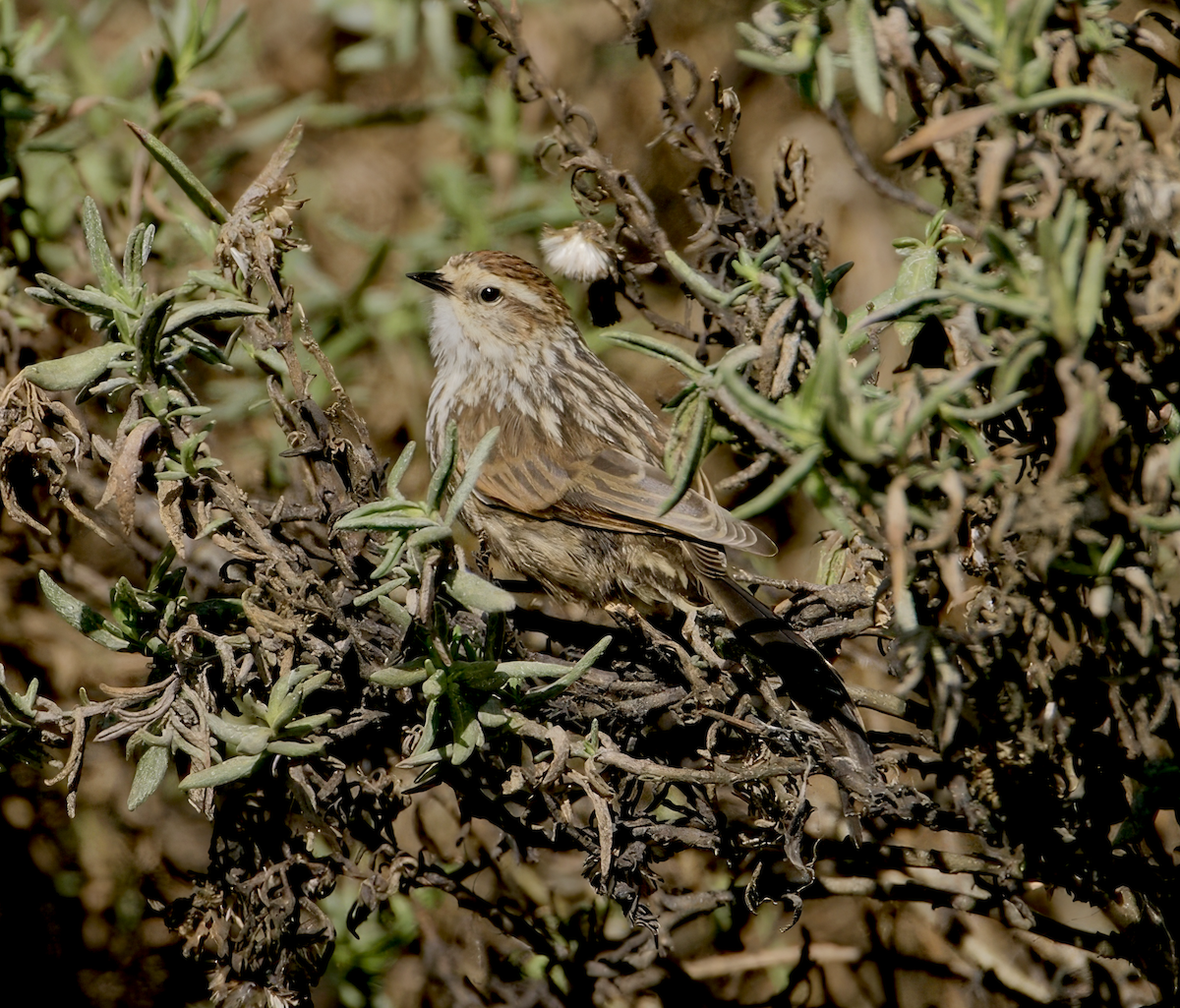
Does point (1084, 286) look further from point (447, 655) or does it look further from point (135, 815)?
point (135, 815)

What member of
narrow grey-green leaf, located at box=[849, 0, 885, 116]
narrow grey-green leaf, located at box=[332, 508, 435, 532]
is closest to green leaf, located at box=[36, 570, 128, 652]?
narrow grey-green leaf, located at box=[332, 508, 435, 532]

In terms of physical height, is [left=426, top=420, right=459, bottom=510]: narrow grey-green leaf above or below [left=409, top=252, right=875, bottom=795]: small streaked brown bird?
above

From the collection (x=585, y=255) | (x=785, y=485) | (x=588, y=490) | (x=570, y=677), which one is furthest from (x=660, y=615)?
(x=785, y=485)

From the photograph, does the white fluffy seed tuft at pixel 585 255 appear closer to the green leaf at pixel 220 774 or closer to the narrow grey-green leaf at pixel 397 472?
the narrow grey-green leaf at pixel 397 472

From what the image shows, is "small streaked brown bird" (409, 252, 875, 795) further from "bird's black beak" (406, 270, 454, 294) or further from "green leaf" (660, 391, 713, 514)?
"green leaf" (660, 391, 713, 514)

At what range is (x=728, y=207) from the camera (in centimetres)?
285

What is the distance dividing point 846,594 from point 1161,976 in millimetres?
917

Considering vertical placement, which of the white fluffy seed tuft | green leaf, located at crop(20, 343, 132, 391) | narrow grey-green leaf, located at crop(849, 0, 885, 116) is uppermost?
narrow grey-green leaf, located at crop(849, 0, 885, 116)

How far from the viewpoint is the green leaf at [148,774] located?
6.89ft

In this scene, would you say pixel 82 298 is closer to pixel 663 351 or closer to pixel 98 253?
pixel 98 253

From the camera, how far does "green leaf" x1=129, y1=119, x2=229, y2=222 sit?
240 centimetres

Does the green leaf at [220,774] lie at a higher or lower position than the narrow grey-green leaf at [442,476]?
lower

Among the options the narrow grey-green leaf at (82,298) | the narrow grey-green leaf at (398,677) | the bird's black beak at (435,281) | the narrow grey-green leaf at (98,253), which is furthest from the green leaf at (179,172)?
the bird's black beak at (435,281)

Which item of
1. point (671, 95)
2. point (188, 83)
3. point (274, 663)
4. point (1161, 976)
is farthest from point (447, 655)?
point (188, 83)
